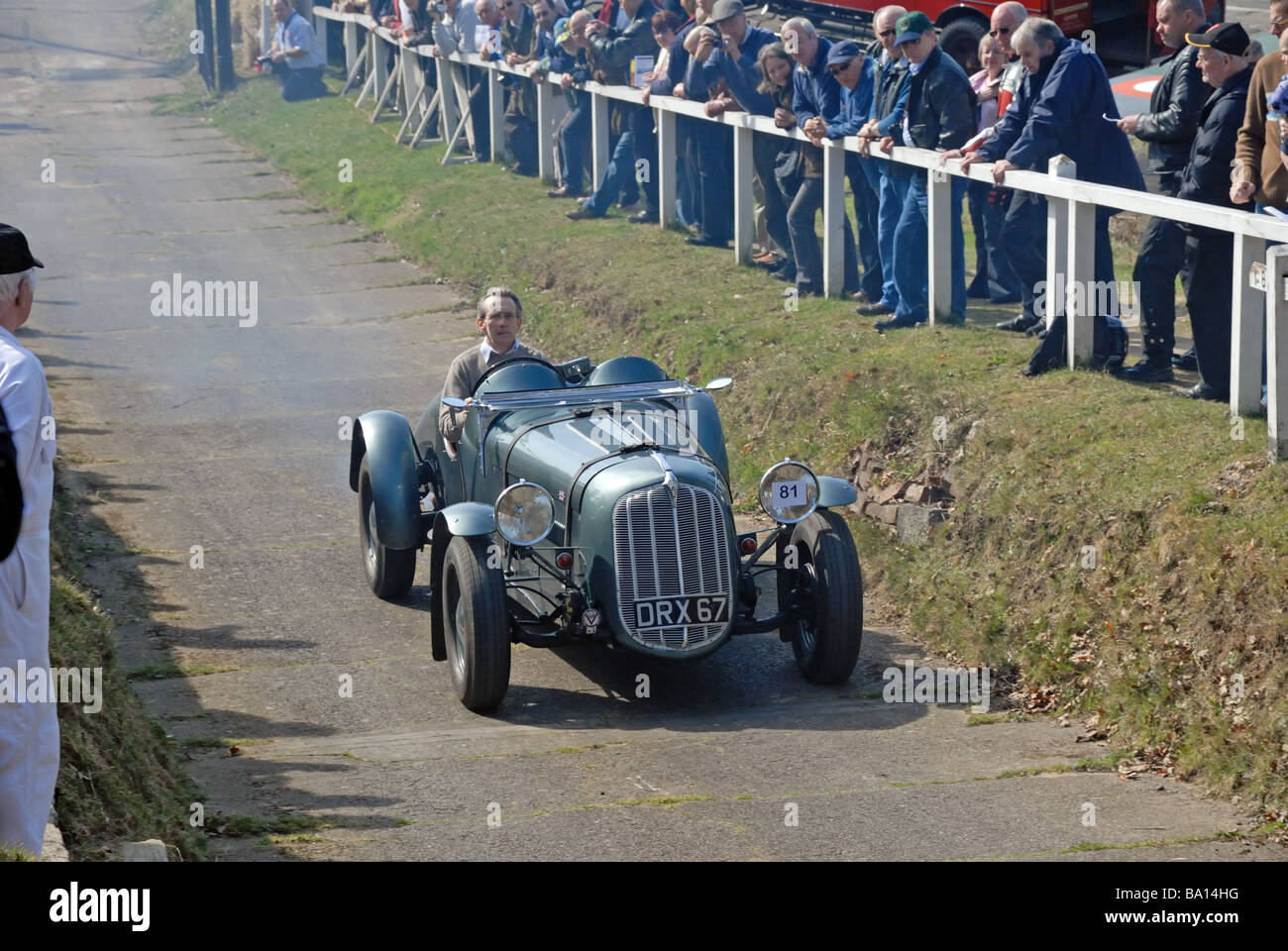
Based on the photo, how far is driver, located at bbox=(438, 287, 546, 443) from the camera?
9.47 metres

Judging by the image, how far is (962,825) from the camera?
6.31 meters

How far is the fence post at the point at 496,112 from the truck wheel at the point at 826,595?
14.6 metres

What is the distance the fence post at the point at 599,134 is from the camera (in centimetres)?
1802

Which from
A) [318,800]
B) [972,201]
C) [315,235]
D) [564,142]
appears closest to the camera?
[318,800]

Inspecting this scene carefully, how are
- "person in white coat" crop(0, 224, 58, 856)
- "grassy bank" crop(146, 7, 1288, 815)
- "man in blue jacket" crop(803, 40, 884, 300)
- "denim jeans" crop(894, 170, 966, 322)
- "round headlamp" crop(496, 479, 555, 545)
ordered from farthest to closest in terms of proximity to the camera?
"man in blue jacket" crop(803, 40, 884, 300) → "denim jeans" crop(894, 170, 966, 322) → "round headlamp" crop(496, 479, 555, 545) → "grassy bank" crop(146, 7, 1288, 815) → "person in white coat" crop(0, 224, 58, 856)

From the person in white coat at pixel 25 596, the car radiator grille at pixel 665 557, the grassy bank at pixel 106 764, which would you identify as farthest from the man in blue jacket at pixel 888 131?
the person in white coat at pixel 25 596

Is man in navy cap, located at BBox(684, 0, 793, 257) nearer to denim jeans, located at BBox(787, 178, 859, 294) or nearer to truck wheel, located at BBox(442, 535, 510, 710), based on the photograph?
denim jeans, located at BBox(787, 178, 859, 294)

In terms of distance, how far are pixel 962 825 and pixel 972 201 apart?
7.25 m

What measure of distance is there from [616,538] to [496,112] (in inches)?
599

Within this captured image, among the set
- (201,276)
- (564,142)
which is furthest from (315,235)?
(564,142)

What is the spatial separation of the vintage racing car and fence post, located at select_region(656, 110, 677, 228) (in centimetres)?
756

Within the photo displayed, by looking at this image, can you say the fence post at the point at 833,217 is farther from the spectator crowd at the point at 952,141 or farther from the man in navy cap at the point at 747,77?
the man in navy cap at the point at 747,77

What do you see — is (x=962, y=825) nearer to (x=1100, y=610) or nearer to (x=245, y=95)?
(x=1100, y=610)

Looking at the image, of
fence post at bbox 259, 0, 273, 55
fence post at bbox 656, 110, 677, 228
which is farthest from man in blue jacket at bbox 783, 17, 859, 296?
fence post at bbox 259, 0, 273, 55
